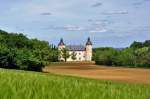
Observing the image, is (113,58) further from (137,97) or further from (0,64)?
(137,97)

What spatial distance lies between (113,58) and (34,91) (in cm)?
17535

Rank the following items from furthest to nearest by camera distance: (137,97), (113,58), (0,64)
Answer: (113,58) → (0,64) → (137,97)

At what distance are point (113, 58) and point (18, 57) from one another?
3344 inches

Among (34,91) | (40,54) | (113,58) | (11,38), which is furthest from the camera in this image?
(113,58)

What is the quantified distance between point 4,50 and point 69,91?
310ft

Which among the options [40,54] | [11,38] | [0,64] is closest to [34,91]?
[0,64]

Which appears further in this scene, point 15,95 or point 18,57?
point 18,57

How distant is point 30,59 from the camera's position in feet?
327

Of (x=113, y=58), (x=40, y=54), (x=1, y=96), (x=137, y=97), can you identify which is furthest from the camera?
(x=113, y=58)

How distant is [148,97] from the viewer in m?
5.46

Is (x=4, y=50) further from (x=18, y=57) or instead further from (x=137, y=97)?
(x=137, y=97)

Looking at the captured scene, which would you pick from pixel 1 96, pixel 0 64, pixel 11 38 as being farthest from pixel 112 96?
pixel 11 38

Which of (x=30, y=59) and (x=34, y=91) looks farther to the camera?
(x=30, y=59)

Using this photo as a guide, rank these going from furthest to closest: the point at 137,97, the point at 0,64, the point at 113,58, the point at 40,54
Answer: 1. the point at 113,58
2. the point at 40,54
3. the point at 0,64
4. the point at 137,97
